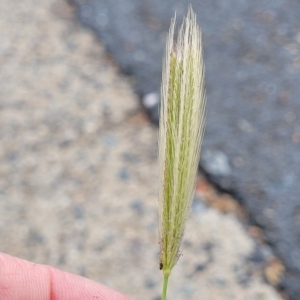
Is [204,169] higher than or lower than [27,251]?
higher

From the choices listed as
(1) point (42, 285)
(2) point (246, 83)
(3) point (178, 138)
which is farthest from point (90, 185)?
(3) point (178, 138)

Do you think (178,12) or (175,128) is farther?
(178,12)

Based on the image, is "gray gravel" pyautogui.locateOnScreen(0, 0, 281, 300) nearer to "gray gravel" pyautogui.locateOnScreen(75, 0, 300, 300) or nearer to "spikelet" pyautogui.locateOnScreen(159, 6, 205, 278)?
"gray gravel" pyautogui.locateOnScreen(75, 0, 300, 300)

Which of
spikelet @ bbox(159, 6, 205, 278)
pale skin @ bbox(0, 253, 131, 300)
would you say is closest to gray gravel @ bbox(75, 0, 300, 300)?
pale skin @ bbox(0, 253, 131, 300)

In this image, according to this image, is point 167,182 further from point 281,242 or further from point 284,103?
point 284,103

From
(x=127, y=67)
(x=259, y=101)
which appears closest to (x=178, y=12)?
(x=127, y=67)

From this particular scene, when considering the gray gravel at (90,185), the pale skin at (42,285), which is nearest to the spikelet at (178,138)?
the pale skin at (42,285)

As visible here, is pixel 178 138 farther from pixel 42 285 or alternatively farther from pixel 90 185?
pixel 90 185
